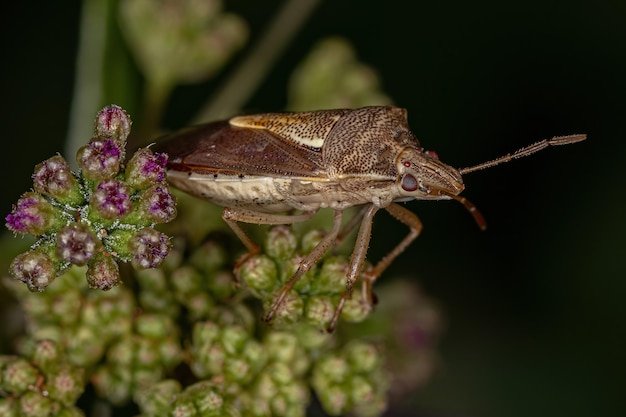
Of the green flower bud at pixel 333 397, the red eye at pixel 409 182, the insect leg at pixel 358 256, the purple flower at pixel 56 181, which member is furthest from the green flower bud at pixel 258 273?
the purple flower at pixel 56 181

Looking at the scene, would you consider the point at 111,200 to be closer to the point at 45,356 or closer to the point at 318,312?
the point at 45,356

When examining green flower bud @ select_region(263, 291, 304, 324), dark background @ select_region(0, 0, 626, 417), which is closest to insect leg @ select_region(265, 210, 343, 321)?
green flower bud @ select_region(263, 291, 304, 324)

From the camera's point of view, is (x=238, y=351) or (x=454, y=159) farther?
(x=454, y=159)

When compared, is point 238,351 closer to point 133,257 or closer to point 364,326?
point 133,257

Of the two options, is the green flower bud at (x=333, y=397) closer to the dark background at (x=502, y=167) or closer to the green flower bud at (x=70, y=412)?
the green flower bud at (x=70, y=412)

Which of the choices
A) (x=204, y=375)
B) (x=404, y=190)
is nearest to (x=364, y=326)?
(x=404, y=190)

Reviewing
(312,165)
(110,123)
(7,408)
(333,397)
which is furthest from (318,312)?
(7,408)

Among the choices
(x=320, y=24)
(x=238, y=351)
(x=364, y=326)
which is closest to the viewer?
(x=238, y=351)

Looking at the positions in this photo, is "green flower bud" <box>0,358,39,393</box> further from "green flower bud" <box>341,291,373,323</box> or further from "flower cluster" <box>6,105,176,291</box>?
"green flower bud" <box>341,291,373,323</box>
